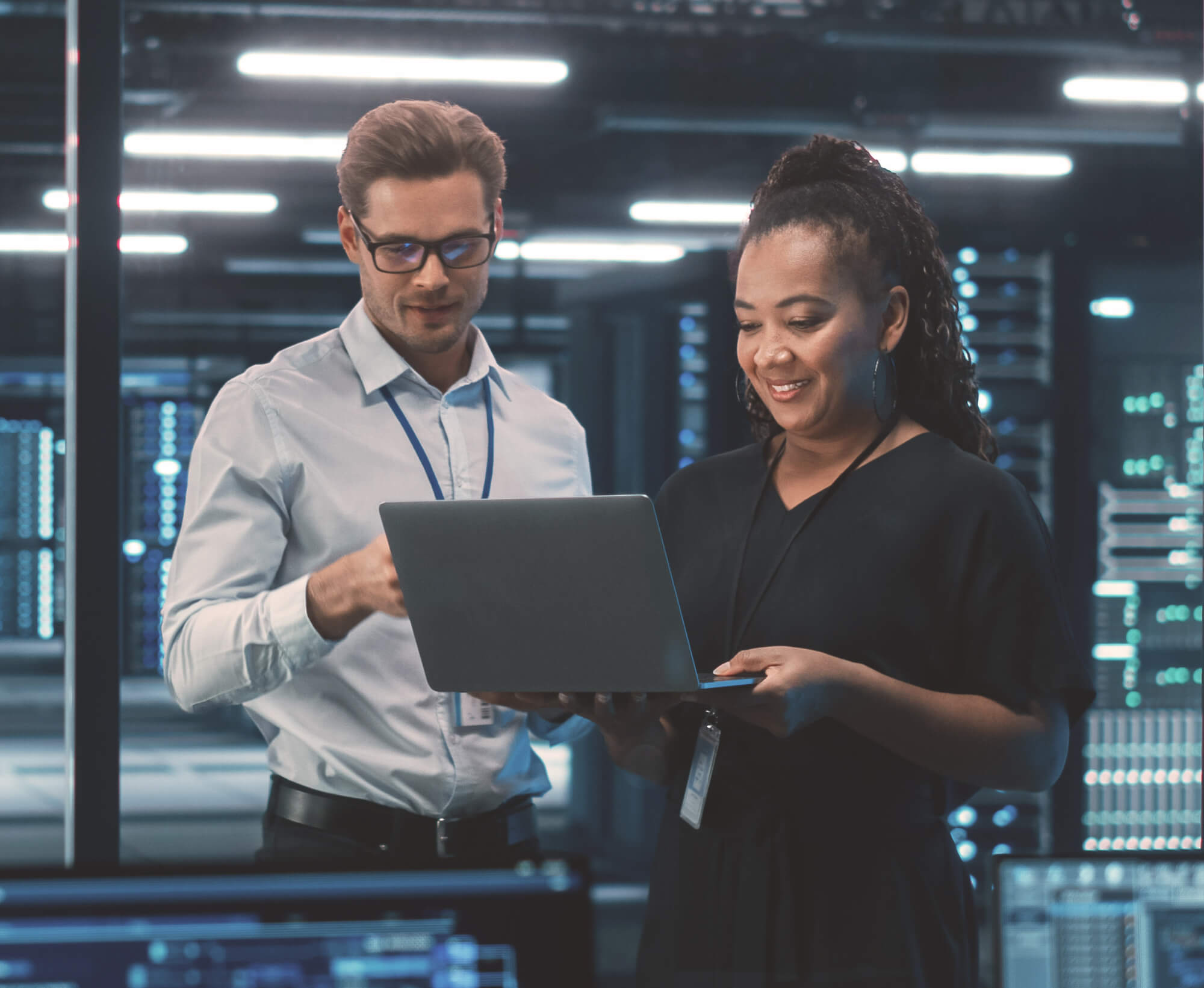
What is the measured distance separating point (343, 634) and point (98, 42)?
1.68 meters

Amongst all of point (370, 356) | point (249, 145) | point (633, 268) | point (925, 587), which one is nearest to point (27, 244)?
point (249, 145)

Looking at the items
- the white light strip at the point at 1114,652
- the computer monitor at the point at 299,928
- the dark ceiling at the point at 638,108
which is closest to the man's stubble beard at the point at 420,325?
the computer monitor at the point at 299,928

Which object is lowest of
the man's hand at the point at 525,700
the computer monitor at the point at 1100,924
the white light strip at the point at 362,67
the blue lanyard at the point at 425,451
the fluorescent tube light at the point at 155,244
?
the computer monitor at the point at 1100,924

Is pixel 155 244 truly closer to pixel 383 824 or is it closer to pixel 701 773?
pixel 383 824

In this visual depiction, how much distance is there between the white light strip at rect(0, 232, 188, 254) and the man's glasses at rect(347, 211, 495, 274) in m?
2.19

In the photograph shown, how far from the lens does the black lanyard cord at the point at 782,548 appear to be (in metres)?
1.28

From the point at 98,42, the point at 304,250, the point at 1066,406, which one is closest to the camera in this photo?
the point at 98,42

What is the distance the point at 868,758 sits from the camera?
1.23 meters

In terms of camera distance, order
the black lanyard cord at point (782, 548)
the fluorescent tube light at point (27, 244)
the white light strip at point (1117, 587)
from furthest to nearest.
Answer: the white light strip at point (1117, 587)
the fluorescent tube light at point (27, 244)
the black lanyard cord at point (782, 548)

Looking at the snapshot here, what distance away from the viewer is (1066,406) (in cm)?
397

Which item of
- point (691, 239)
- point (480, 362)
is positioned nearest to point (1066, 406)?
point (691, 239)

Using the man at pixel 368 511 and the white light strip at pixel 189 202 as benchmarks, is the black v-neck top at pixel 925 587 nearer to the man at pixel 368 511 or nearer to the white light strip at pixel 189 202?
the man at pixel 368 511

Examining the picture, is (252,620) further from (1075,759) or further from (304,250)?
Answer: (1075,759)

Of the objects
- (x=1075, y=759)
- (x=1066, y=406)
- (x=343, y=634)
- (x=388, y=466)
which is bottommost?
Result: (x=1075, y=759)
